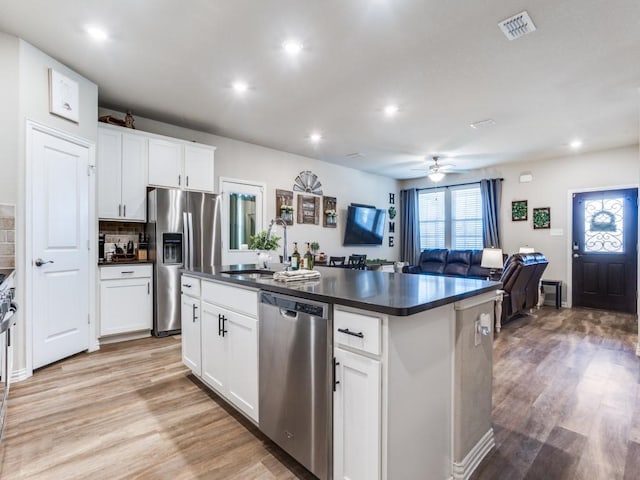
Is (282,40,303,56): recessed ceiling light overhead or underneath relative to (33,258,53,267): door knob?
overhead

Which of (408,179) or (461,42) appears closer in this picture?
(461,42)

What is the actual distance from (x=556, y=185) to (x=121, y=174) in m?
7.04

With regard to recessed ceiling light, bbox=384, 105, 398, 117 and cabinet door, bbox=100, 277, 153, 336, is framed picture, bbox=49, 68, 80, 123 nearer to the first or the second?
cabinet door, bbox=100, 277, 153, 336

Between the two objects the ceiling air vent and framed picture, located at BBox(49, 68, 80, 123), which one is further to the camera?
framed picture, located at BBox(49, 68, 80, 123)

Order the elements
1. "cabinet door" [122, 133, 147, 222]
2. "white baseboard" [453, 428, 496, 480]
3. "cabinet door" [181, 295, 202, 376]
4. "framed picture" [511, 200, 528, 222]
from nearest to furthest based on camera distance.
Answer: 1. "white baseboard" [453, 428, 496, 480]
2. "cabinet door" [181, 295, 202, 376]
3. "cabinet door" [122, 133, 147, 222]
4. "framed picture" [511, 200, 528, 222]

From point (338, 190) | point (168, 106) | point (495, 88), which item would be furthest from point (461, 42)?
point (338, 190)

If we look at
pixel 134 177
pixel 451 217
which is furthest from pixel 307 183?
pixel 451 217

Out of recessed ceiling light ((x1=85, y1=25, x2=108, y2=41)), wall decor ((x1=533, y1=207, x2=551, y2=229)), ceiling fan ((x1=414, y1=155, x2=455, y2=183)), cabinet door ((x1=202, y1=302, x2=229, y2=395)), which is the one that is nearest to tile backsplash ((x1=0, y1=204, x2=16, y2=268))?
recessed ceiling light ((x1=85, y1=25, x2=108, y2=41))

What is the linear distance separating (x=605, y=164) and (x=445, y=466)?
628 centimetres

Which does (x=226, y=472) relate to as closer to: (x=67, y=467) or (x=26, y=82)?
(x=67, y=467)

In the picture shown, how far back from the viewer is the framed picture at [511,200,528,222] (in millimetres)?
6422

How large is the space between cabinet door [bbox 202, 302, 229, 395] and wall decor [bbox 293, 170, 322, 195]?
3.96 m

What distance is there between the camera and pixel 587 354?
11.1 ft

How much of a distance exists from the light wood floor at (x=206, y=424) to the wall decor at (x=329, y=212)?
399cm
